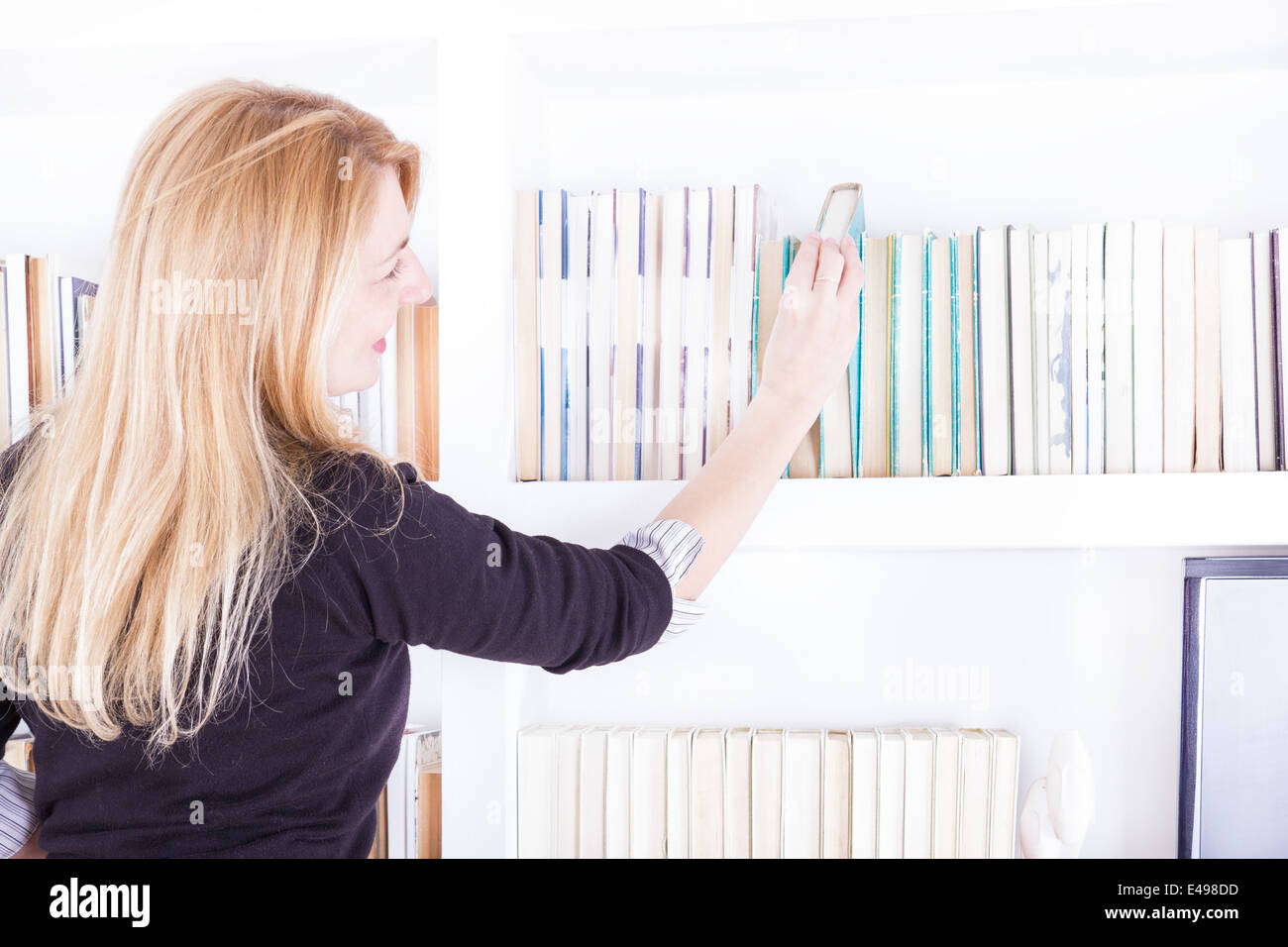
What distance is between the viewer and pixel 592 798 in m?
1.00

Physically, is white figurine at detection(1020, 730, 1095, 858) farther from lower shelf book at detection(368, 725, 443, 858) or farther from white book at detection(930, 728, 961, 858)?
lower shelf book at detection(368, 725, 443, 858)

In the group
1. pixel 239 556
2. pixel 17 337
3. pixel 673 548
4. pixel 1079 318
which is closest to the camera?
pixel 239 556

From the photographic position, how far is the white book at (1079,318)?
92 centimetres

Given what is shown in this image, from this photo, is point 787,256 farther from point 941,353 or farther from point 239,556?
point 239,556

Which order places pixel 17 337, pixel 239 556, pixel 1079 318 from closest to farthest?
pixel 239 556, pixel 1079 318, pixel 17 337

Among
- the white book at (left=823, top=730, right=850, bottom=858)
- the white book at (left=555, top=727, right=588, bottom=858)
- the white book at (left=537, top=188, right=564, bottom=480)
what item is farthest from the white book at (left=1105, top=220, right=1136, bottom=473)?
the white book at (left=555, top=727, right=588, bottom=858)

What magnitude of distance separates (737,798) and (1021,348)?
22.1 inches

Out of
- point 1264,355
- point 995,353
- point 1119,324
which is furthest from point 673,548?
point 1264,355

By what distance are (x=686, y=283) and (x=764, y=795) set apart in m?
0.55

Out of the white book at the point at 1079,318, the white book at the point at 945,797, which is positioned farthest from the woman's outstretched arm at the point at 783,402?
the white book at the point at 945,797

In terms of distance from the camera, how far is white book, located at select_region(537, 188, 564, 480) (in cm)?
98

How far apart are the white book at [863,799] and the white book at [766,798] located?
8 centimetres
